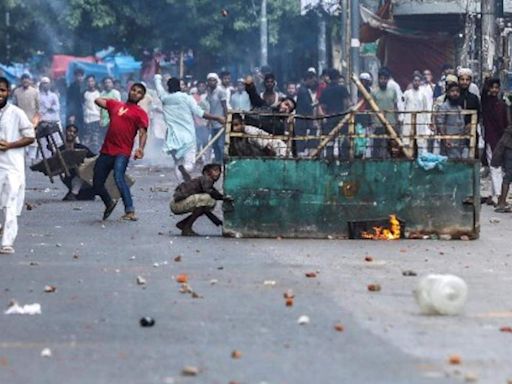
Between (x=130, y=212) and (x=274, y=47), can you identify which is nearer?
(x=130, y=212)

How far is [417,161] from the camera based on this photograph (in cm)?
1630

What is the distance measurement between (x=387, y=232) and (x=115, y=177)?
142 inches

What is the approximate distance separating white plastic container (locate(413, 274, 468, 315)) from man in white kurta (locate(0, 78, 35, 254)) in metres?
5.17

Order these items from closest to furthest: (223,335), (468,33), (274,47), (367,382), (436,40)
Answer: (367,382), (223,335), (468,33), (436,40), (274,47)

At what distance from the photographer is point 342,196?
16.4m

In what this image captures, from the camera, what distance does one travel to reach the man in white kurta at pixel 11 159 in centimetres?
1477

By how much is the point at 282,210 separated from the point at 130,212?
8.56 feet

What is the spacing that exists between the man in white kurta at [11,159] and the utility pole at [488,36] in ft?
45.8

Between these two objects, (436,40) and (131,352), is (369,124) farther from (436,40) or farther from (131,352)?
(436,40)

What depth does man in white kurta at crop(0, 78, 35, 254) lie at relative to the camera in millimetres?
14773

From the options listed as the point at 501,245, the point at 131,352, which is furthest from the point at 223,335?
the point at 501,245

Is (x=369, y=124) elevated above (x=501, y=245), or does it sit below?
above

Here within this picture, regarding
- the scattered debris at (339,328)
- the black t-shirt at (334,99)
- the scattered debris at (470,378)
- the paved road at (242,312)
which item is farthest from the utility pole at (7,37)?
the scattered debris at (470,378)

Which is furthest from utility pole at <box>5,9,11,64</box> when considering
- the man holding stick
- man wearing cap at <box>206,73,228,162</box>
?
the man holding stick
